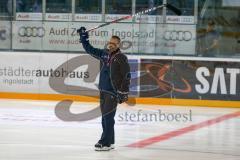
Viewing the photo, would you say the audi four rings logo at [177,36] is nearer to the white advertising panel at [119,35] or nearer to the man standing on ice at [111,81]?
the white advertising panel at [119,35]

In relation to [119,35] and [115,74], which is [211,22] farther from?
[115,74]

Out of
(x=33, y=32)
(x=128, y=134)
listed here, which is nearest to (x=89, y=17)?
(x=33, y=32)

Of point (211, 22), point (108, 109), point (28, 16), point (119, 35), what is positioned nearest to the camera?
point (108, 109)

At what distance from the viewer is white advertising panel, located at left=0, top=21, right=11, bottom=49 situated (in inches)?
610

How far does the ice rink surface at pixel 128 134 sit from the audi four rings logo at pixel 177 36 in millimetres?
1777

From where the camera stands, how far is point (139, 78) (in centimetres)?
1462

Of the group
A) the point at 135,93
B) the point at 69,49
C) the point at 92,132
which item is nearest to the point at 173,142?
the point at 92,132

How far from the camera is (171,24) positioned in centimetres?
1505

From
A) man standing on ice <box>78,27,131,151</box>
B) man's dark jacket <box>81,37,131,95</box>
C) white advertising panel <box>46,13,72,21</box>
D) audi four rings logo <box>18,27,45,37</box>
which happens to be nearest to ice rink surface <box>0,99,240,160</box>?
man standing on ice <box>78,27,131,151</box>

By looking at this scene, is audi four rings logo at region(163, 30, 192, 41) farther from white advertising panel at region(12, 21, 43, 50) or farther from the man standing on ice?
the man standing on ice

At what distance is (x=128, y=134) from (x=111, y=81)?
6.87ft

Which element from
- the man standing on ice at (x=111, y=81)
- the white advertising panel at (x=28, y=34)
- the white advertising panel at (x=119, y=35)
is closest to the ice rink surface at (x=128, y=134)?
the man standing on ice at (x=111, y=81)

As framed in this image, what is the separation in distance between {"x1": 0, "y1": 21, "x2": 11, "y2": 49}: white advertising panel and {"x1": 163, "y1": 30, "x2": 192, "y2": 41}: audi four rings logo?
3.65 meters

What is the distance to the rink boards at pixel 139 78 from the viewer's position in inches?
565
